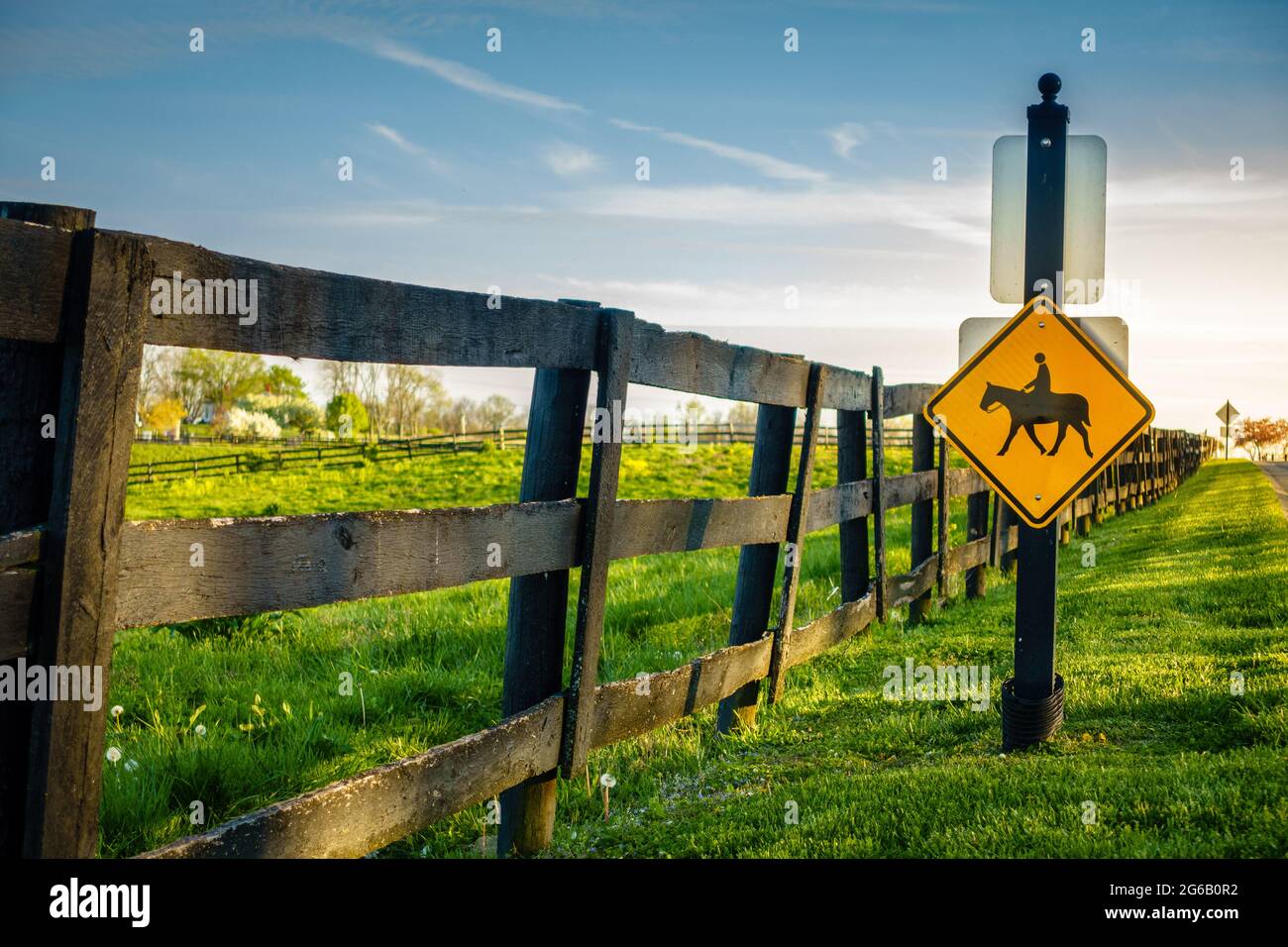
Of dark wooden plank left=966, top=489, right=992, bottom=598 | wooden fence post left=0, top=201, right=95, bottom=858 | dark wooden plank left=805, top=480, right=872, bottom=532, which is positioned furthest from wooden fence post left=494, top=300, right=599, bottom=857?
dark wooden plank left=966, top=489, right=992, bottom=598

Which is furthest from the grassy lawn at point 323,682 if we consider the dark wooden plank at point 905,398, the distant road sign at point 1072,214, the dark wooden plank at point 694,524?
the distant road sign at point 1072,214

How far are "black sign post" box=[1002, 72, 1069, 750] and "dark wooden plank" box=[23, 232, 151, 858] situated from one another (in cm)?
398

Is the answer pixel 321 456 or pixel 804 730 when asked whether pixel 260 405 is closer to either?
pixel 321 456

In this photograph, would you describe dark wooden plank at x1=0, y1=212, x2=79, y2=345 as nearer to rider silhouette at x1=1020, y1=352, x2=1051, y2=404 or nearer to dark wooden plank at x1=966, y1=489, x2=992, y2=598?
rider silhouette at x1=1020, y1=352, x2=1051, y2=404

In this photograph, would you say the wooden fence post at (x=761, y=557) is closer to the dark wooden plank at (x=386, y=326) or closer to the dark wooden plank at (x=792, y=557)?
the dark wooden plank at (x=792, y=557)

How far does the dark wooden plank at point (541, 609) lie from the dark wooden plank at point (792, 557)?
7.32ft

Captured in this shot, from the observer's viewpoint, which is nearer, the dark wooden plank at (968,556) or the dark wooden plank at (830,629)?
the dark wooden plank at (830,629)

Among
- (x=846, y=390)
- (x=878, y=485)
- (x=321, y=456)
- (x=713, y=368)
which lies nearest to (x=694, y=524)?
(x=713, y=368)

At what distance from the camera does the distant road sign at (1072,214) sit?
5.04m

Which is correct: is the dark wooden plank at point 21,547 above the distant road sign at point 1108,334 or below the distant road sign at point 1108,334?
below
